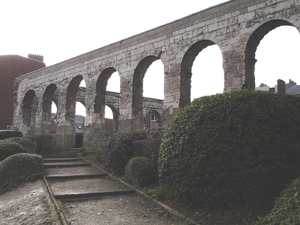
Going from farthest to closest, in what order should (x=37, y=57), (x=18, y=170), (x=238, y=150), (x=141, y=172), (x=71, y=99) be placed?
(x=37, y=57) → (x=71, y=99) → (x=18, y=170) → (x=141, y=172) → (x=238, y=150)

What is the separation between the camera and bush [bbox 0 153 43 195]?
621 cm

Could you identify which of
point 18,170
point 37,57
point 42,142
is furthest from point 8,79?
point 18,170

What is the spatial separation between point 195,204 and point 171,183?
59 cm

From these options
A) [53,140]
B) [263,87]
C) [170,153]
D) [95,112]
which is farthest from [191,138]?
[263,87]

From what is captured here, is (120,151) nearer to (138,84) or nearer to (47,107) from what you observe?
(138,84)

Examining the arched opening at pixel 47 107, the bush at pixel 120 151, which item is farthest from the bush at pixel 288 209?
the arched opening at pixel 47 107

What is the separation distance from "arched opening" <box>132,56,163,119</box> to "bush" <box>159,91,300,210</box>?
6770 mm

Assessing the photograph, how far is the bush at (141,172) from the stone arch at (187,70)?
3767 millimetres

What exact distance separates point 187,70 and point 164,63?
0.98 meters

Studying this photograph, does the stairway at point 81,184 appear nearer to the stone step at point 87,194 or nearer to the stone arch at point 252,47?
the stone step at point 87,194

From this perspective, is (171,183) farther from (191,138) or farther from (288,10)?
(288,10)

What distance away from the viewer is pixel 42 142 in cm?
1307

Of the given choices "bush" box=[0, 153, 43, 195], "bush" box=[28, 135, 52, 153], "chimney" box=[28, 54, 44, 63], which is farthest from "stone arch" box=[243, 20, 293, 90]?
"chimney" box=[28, 54, 44, 63]

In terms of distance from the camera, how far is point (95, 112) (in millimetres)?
12680
